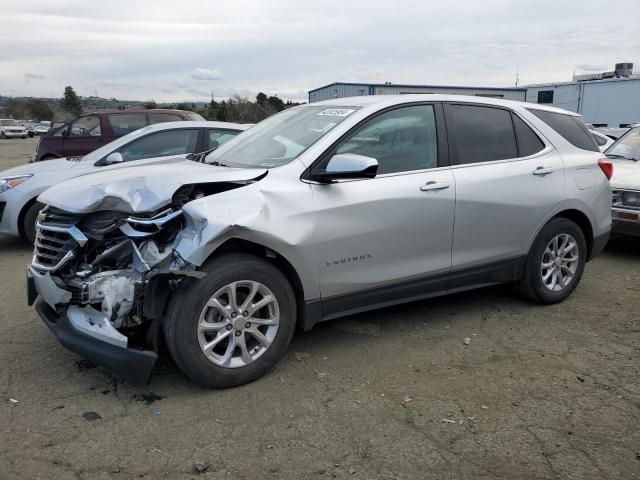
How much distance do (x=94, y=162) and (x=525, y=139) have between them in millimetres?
5226

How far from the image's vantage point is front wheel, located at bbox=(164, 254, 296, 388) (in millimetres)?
3186

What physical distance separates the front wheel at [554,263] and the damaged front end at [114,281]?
116 inches

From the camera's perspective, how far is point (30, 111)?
83375 mm

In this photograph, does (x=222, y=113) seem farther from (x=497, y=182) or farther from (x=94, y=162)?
(x=497, y=182)

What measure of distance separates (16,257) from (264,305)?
462 centimetres

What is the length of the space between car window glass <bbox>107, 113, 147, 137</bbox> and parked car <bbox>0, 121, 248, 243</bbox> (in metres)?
3.83

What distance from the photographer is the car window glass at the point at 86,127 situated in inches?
442

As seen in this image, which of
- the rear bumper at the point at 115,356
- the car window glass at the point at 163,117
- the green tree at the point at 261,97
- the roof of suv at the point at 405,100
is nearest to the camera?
the rear bumper at the point at 115,356

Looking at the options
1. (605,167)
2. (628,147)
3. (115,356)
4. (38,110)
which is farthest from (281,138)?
(38,110)

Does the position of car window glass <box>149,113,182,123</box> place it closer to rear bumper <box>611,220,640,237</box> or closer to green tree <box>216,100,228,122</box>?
rear bumper <box>611,220,640,237</box>

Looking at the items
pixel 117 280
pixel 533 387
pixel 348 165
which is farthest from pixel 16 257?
pixel 533 387

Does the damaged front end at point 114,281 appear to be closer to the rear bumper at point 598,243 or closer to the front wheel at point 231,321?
the front wheel at point 231,321

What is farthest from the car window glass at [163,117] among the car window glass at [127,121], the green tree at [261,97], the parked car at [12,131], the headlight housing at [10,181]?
the parked car at [12,131]

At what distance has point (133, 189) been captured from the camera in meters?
3.48
